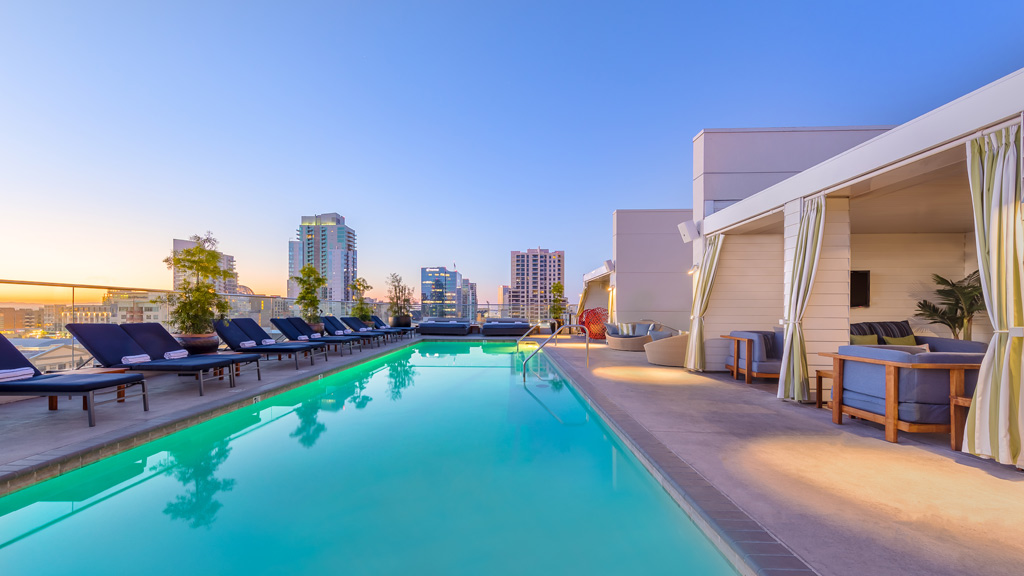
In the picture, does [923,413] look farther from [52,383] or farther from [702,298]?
[52,383]

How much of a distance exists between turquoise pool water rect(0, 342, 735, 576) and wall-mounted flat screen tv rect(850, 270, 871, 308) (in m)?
6.76

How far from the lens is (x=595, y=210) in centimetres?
2061

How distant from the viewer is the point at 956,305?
23.8 feet

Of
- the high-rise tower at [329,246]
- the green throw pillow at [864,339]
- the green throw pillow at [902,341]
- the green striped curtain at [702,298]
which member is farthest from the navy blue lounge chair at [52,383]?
the high-rise tower at [329,246]

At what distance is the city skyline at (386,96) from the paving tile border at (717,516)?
21.4ft

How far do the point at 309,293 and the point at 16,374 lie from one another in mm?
6546

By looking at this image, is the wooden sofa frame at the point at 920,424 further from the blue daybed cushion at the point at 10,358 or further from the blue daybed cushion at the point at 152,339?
the blue daybed cushion at the point at 152,339

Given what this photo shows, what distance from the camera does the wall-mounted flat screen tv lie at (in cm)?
776

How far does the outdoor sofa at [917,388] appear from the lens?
2984 millimetres

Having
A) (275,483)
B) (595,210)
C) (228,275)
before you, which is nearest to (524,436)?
(275,483)

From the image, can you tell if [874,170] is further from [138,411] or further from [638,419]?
[138,411]

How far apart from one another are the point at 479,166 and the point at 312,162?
5.45 metres

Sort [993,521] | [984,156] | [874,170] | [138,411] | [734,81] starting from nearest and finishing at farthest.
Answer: [993,521]
[984,156]
[874,170]
[138,411]
[734,81]

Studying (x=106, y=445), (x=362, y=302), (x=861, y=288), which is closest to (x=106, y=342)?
(x=106, y=445)
